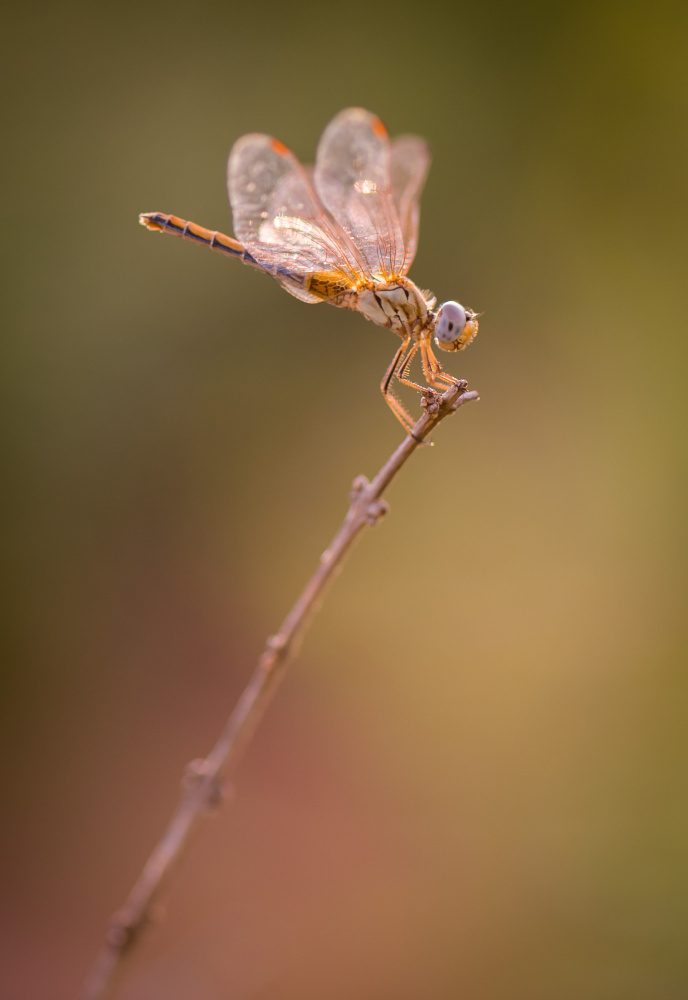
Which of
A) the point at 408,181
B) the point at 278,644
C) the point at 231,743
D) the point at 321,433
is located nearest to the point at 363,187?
the point at 408,181

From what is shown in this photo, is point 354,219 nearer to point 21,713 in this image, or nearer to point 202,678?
point 202,678

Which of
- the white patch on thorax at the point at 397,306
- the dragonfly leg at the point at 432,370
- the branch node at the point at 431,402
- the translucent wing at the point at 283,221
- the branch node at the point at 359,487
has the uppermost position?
the translucent wing at the point at 283,221

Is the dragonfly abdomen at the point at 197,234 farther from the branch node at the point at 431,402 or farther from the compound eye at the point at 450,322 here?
the branch node at the point at 431,402

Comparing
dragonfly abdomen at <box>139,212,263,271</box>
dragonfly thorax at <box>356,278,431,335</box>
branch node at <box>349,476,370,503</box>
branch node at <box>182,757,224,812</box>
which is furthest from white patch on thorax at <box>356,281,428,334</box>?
branch node at <box>182,757,224,812</box>

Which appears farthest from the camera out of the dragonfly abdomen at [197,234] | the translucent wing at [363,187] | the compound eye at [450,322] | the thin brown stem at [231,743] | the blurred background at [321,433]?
the blurred background at [321,433]

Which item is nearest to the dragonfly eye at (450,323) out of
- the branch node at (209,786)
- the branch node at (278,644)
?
the branch node at (278,644)

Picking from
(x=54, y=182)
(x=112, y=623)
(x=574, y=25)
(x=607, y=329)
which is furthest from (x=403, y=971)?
(x=574, y=25)
